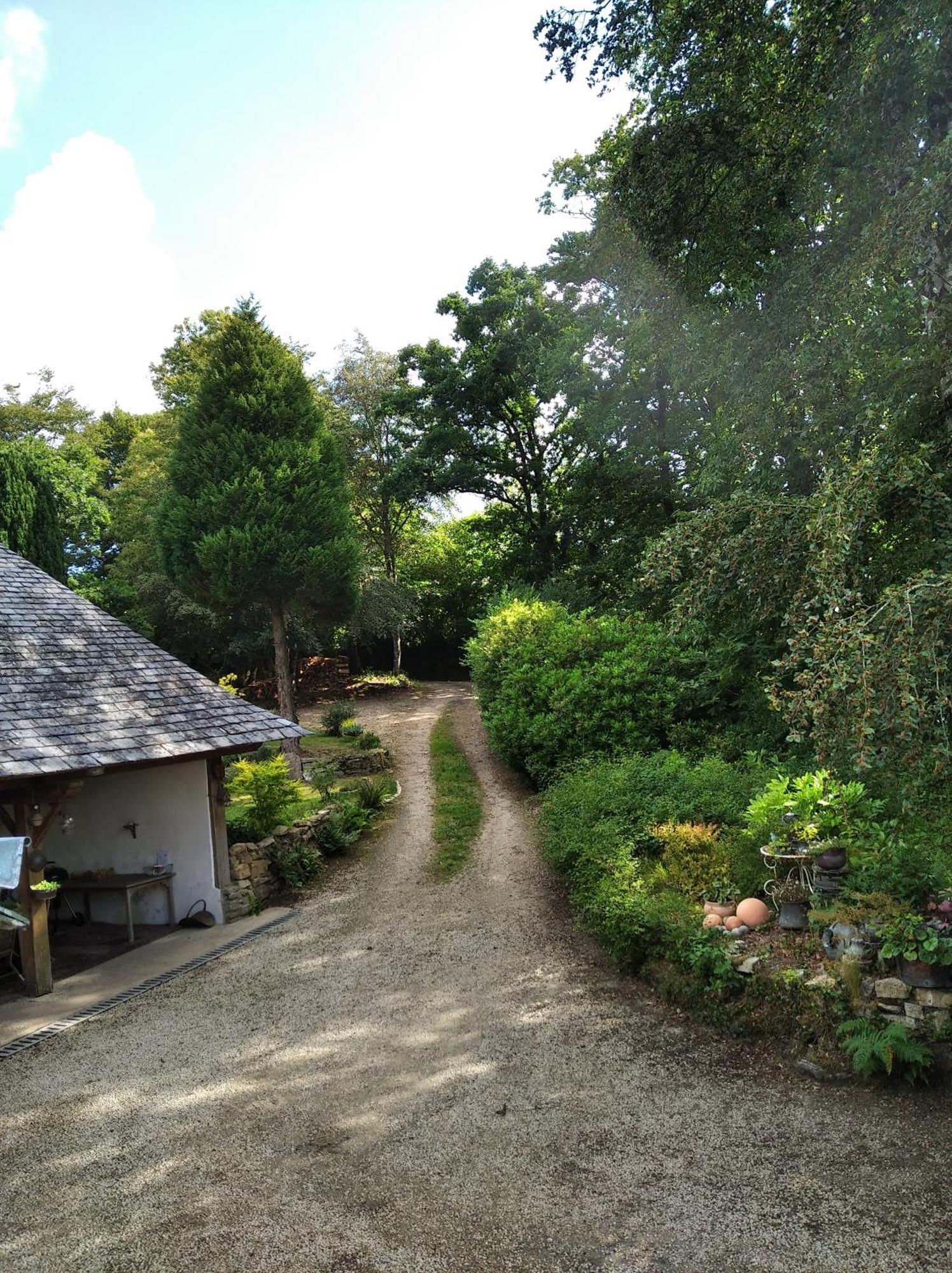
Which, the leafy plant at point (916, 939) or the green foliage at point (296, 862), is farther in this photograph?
the green foliage at point (296, 862)

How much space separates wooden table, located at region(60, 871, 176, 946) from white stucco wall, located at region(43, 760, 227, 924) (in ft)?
0.35

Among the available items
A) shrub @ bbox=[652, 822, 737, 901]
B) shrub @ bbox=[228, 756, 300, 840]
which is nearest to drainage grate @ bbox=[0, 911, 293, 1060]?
shrub @ bbox=[228, 756, 300, 840]

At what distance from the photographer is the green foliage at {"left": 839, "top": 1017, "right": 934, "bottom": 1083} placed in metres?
5.25

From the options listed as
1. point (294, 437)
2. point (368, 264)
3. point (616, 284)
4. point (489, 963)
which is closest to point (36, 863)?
point (489, 963)

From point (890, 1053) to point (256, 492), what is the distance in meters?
14.5

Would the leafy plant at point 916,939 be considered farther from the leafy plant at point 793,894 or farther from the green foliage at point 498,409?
the green foliage at point 498,409

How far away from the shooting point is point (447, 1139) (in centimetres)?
523

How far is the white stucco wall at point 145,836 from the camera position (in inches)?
420

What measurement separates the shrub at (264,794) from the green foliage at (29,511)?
33.1 ft

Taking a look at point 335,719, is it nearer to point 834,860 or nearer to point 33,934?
point 33,934

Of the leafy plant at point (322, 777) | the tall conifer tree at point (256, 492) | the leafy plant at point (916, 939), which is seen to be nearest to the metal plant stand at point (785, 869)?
the leafy plant at point (916, 939)

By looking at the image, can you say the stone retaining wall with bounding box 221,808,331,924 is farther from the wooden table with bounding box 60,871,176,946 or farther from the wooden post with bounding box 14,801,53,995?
the wooden post with bounding box 14,801,53,995

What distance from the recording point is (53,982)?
8.72 metres

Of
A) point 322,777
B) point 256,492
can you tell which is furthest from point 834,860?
point 256,492
